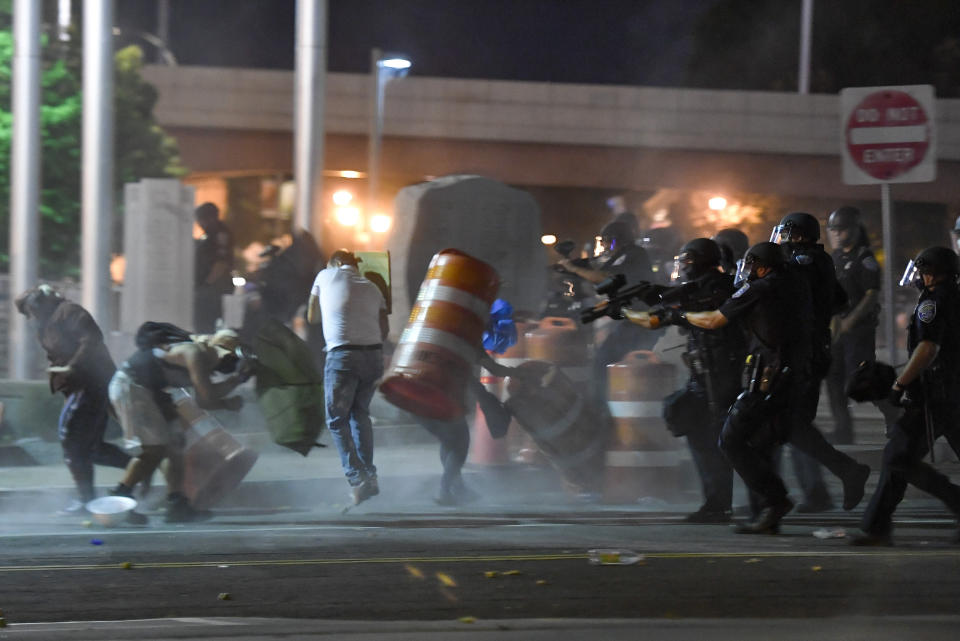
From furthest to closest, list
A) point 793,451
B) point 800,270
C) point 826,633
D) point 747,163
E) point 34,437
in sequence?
point 747,163 < point 34,437 < point 793,451 < point 800,270 < point 826,633

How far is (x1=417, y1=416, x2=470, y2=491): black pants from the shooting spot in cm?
874

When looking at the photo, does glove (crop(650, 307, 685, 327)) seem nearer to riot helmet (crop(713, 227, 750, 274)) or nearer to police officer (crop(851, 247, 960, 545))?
riot helmet (crop(713, 227, 750, 274))

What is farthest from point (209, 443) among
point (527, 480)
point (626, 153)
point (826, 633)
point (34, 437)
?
point (626, 153)

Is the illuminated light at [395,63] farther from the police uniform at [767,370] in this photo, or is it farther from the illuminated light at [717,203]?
the illuminated light at [717,203]

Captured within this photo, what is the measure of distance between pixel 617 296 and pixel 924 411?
64.1 inches

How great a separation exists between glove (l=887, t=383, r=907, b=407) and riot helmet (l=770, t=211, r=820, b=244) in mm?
926

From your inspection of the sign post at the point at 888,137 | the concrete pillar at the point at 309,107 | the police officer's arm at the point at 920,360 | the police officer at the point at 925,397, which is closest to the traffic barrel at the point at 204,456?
the police officer at the point at 925,397

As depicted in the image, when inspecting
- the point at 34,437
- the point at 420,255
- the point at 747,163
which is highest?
the point at 747,163

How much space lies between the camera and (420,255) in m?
13.8

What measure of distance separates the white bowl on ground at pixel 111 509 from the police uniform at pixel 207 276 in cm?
422

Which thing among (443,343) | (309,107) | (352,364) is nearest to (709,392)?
(443,343)

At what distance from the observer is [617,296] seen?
7496 mm

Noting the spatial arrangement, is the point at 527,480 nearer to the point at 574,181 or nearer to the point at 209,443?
the point at 209,443

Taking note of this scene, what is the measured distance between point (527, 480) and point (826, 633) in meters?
4.63
